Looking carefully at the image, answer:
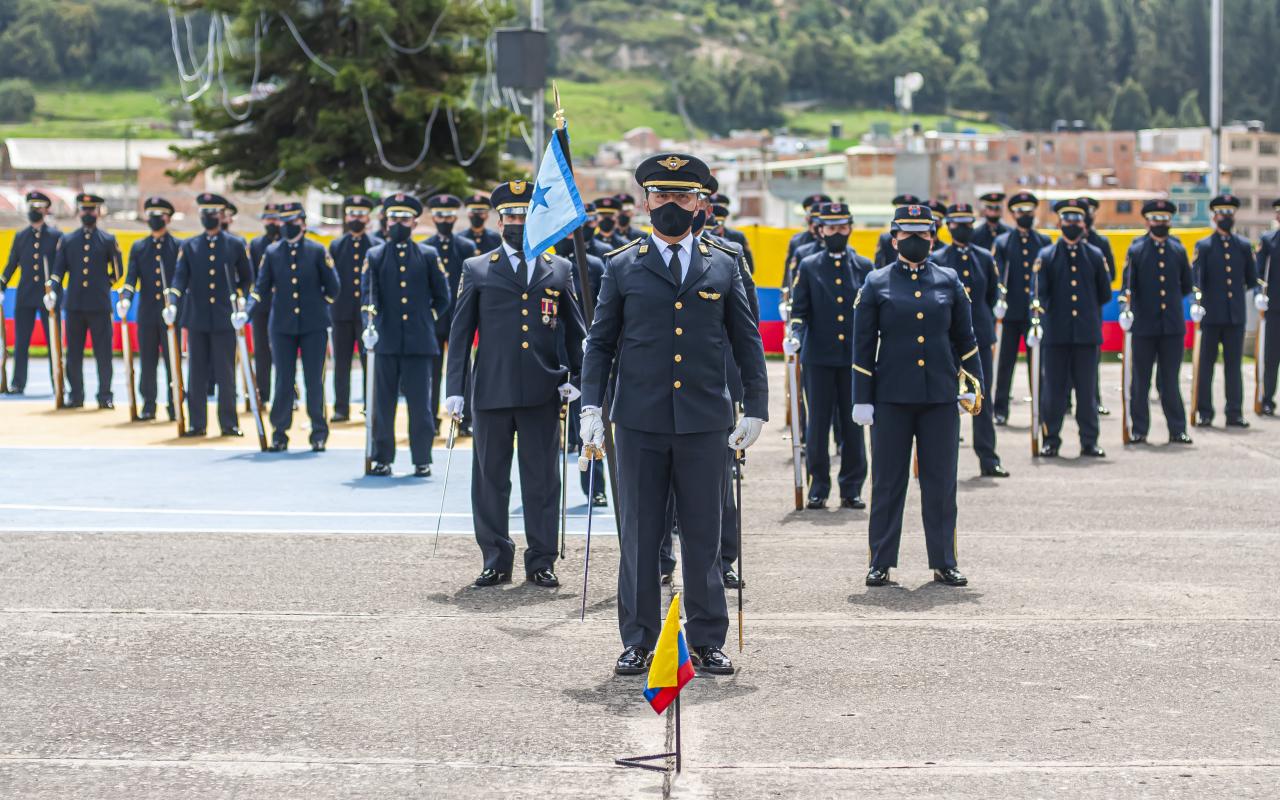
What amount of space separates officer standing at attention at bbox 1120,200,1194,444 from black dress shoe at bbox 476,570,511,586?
28.4 feet

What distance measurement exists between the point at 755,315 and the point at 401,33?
77.9ft

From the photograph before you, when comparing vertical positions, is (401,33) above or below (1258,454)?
above

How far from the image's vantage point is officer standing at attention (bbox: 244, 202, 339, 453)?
53.4ft

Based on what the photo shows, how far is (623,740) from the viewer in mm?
7113

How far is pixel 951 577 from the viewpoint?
1029 cm

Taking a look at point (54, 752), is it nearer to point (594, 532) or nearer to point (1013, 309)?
point (594, 532)

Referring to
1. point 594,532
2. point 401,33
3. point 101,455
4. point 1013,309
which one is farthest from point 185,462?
point 401,33

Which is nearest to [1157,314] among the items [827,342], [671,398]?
[827,342]

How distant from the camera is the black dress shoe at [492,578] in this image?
10.3 meters

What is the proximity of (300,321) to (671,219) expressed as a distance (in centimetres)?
865

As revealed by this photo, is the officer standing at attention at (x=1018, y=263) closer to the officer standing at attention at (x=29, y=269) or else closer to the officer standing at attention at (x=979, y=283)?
the officer standing at attention at (x=979, y=283)

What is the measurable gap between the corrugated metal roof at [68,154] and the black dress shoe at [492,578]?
145189 millimetres

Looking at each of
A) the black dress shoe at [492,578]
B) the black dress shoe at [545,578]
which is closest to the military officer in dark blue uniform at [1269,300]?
the black dress shoe at [545,578]

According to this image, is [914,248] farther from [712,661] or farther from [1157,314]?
[1157,314]
